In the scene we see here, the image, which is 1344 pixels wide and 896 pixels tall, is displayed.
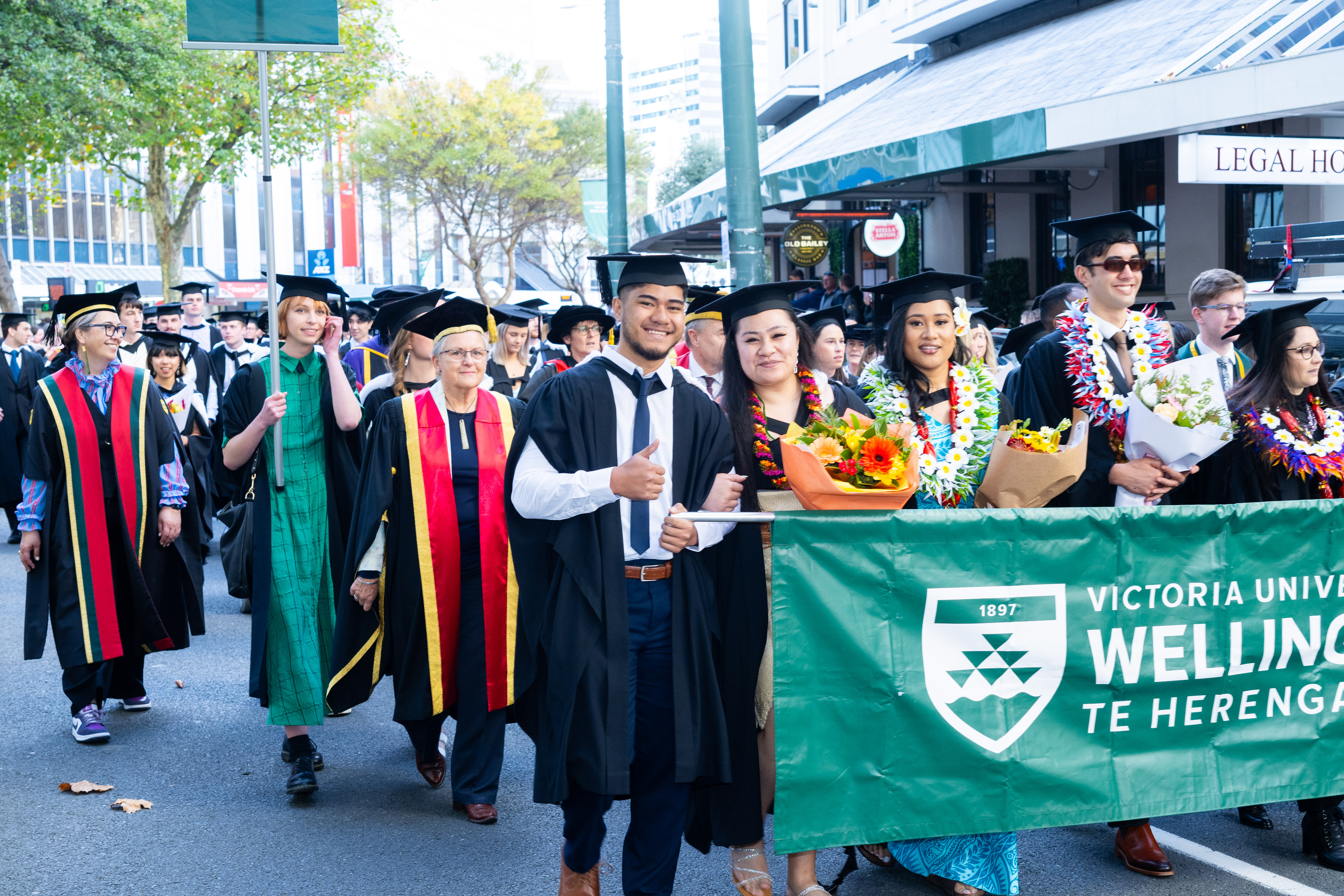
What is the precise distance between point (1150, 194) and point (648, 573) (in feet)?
49.9

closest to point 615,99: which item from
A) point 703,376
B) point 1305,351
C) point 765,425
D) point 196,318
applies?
point 196,318

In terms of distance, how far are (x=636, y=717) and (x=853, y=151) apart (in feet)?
A: 41.6

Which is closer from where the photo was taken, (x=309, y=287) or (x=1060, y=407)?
(x=1060, y=407)

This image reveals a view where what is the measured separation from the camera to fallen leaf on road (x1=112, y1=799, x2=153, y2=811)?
5.35 meters

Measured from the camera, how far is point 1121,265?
5.01 m

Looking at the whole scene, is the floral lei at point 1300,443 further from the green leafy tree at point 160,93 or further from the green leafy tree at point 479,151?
the green leafy tree at point 479,151

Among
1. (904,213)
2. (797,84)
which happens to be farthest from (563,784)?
(797,84)

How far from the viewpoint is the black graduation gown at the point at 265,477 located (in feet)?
18.8

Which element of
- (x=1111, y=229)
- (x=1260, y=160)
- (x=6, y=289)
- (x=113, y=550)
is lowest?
(x=113, y=550)

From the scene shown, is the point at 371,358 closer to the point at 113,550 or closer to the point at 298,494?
the point at 113,550

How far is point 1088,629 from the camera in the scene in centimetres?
412

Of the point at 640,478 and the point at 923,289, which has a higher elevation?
the point at 923,289

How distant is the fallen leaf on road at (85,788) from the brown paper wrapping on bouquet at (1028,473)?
3.87m

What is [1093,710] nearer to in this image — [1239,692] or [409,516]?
[1239,692]
